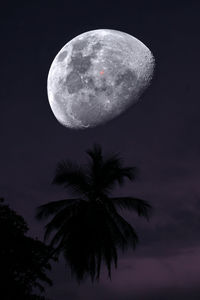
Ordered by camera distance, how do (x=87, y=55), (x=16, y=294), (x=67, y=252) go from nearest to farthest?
(x=16, y=294), (x=67, y=252), (x=87, y=55)

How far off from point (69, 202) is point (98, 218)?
1.87m

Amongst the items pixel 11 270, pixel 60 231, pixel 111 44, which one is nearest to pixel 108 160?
pixel 60 231

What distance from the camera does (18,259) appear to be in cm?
1858

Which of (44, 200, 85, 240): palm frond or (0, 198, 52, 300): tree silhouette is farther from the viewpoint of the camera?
(44, 200, 85, 240): palm frond

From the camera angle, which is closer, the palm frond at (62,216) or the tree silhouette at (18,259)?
the tree silhouette at (18,259)

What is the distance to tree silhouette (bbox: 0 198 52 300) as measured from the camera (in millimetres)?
17862

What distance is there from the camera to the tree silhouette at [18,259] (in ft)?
58.6

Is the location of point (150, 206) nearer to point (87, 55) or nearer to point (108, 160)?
point (108, 160)

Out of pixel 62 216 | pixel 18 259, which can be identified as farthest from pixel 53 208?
pixel 18 259

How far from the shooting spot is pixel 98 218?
2370 centimetres

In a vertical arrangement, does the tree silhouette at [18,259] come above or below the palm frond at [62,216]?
below

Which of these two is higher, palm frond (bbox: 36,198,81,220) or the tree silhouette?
palm frond (bbox: 36,198,81,220)

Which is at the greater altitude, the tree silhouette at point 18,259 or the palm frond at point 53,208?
the palm frond at point 53,208

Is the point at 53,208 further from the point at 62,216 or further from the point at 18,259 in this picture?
the point at 18,259
